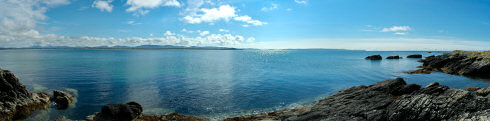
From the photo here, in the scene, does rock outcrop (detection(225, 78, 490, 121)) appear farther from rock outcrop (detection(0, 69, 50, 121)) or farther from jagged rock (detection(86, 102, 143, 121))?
rock outcrop (detection(0, 69, 50, 121))

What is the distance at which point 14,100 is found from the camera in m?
21.7

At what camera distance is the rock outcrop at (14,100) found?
20337 mm

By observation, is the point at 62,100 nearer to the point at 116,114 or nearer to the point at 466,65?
the point at 116,114

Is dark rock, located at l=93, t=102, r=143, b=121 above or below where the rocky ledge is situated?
below

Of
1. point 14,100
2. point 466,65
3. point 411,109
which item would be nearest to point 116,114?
point 14,100

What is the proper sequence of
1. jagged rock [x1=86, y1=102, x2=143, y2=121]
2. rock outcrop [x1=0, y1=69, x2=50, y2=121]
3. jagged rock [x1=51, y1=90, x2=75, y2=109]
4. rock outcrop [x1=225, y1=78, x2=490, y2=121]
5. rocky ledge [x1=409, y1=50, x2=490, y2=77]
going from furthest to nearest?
rocky ledge [x1=409, y1=50, x2=490, y2=77] < jagged rock [x1=51, y1=90, x2=75, y2=109] < rock outcrop [x1=0, y1=69, x2=50, y2=121] < jagged rock [x1=86, y1=102, x2=143, y2=121] < rock outcrop [x1=225, y1=78, x2=490, y2=121]

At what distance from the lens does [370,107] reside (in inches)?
698

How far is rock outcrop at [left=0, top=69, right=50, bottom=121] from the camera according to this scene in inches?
801

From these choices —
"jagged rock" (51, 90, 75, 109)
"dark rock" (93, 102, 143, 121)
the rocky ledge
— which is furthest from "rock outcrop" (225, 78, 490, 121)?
the rocky ledge

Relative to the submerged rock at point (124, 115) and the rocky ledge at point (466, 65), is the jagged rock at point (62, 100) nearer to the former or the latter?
the submerged rock at point (124, 115)

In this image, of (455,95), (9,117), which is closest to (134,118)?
(9,117)

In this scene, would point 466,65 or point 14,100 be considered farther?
point 466,65

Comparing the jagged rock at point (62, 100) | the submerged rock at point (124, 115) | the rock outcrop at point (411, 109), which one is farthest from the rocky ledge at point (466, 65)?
the jagged rock at point (62, 100)

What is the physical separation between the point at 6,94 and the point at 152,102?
42.2 feet
